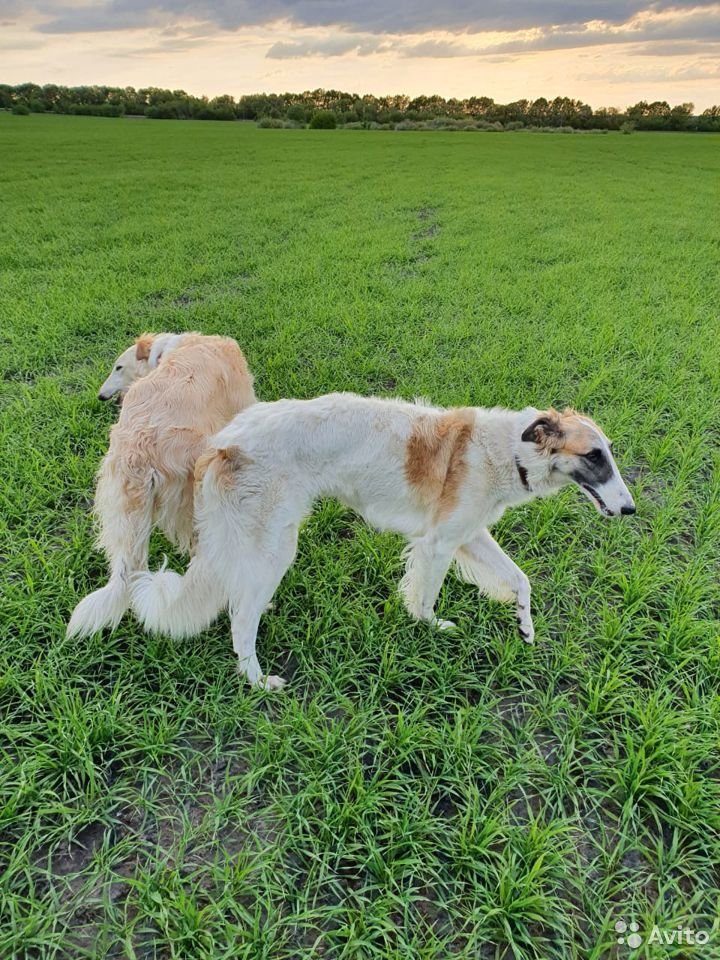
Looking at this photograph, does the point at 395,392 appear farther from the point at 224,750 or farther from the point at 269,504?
the point at 224,750

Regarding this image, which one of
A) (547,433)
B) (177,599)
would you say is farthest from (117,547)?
(547,433)

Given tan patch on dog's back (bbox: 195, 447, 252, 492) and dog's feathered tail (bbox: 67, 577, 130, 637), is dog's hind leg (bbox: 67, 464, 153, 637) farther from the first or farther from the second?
tan patch on dog's back (bbox: 195, 447, 252, 492)

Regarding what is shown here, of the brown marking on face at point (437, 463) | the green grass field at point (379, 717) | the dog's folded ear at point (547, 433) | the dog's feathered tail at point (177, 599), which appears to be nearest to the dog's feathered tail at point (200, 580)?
the dog's feathered tail at point (177, 599)

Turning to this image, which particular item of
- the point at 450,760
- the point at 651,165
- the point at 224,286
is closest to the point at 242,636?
the point at 450,760

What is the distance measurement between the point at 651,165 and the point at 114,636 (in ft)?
96.0

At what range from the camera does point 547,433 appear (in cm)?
303

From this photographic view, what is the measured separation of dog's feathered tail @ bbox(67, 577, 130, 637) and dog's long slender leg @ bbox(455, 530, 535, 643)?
6.38ft

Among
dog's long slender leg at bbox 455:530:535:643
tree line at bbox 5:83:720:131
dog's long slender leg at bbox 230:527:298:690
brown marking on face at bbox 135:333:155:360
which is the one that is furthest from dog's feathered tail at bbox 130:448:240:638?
tree line at bbox 5:83:720:131

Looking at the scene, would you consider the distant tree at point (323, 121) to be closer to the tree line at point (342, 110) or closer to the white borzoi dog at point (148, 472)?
the tree line at point (342, 110)

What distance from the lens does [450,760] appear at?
2.48 meters

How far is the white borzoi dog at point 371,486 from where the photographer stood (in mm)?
2838

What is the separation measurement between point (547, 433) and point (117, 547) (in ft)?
8.09

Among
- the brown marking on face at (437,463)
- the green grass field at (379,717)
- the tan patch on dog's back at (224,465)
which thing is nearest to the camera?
the green grass field at (379,717)

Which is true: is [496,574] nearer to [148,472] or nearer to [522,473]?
[522,473]
